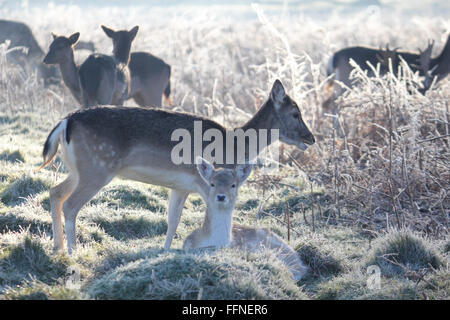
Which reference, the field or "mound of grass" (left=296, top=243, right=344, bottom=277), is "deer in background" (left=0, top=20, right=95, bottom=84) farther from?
"mound of grass" (left=296, top=243, right=344, bottom=277)

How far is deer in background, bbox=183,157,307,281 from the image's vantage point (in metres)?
6.24

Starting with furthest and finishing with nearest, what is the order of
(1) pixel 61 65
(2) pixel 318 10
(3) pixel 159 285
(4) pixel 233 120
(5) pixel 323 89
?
(2) pixel 318 10 < (4) pixel 233 120 < (5) pixel 323 89 < (1) pixel 61 65 < (3) pixel 159 285

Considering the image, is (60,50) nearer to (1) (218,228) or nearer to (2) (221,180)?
(2) (221,180)

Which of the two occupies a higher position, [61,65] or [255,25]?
[255,25]

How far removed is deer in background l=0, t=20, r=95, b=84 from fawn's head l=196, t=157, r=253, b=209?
32.6 feet

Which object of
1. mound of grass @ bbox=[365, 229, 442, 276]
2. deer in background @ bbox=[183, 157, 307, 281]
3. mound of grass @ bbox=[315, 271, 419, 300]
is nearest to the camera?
mound of grass @ bbox=[315, 271, 419, 300]

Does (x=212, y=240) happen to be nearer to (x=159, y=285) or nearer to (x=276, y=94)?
(x=159, y=285)

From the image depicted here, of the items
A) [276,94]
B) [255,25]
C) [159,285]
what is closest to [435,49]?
[255,25]

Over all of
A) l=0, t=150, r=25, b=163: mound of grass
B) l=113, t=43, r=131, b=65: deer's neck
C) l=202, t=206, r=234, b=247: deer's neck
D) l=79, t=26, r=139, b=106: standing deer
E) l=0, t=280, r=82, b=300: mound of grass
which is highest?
l=113, t=43, r=131, b=65: deer's neck

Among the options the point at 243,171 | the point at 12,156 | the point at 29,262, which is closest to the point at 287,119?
the point at 243,171

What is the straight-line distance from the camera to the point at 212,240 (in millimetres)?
6289

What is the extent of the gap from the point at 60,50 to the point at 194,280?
22.7 feet

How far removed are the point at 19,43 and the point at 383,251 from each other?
12.5 meters

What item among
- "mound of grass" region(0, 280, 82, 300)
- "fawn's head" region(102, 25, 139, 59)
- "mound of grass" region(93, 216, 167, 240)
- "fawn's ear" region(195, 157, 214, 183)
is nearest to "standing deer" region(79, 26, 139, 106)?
"fawn's head" region(102, 25, 139, 59)
